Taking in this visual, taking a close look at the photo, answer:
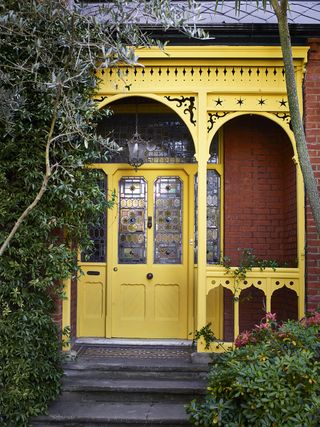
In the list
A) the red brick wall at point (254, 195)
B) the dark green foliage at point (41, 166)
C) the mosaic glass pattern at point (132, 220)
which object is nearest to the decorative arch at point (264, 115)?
the red brick wall at point (254, 195)

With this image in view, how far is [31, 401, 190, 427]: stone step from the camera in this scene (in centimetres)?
497

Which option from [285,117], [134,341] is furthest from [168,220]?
[285,117]

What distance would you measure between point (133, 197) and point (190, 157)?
3.18 feet

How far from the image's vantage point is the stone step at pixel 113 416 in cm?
497

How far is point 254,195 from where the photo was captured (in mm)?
7148

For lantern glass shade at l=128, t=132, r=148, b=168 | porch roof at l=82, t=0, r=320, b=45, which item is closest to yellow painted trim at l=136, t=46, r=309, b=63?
porch roof at l=82, t=0, r=320, b=45

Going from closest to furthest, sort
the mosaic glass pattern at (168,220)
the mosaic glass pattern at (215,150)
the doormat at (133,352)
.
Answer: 1. the doormat at (133,352)
2. the mosaic glass pattern at (168,220)
3. the mosaic glass pattern at (215,150)

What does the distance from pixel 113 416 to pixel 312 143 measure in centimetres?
360

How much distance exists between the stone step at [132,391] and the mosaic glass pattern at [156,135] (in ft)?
10.1

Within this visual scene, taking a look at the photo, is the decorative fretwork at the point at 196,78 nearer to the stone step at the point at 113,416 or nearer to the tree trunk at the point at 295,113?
the tree trunk at the point at 295,113

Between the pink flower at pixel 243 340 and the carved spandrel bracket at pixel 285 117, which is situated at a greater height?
the carved spandrel bracket at pixel 285 117

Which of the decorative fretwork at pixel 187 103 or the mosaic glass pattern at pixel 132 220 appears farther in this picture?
the mosaic glass pattern at pixel 132 220

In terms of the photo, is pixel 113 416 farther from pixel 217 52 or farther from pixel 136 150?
pixel 217 52

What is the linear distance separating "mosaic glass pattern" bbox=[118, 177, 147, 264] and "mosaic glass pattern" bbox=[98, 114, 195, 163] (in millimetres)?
368
